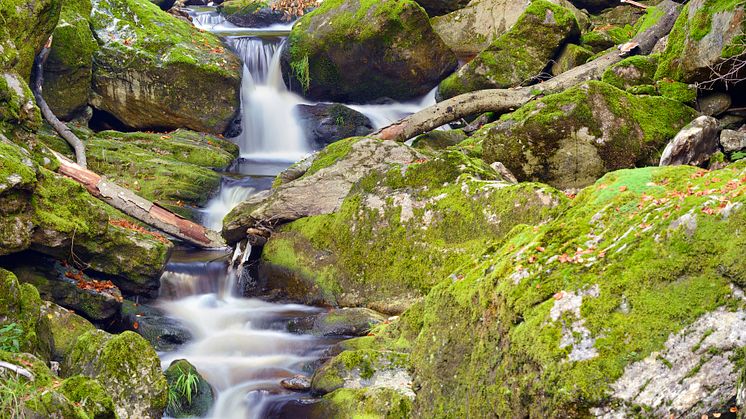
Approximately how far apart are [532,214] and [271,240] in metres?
3.99

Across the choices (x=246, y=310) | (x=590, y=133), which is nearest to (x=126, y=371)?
(x=246, y=310)

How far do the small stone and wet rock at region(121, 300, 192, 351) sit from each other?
1913 millimetres

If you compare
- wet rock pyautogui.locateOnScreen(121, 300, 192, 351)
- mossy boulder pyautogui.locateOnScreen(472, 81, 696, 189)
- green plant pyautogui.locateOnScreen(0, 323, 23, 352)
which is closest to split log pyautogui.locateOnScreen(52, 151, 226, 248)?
wet rock pyautogui.locateOnScreen(121, 300, 192, 351)

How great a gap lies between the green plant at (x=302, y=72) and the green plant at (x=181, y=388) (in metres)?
12.5

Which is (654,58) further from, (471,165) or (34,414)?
(34,414)

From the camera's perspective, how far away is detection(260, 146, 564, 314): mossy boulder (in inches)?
339

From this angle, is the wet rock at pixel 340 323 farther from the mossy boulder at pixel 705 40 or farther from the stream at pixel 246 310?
the mossy boulder at pixel 705 40

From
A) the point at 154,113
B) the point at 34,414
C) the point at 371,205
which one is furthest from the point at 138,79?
the point at 34,414

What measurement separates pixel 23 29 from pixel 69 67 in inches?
136

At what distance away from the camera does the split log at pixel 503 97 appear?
44.8 feet

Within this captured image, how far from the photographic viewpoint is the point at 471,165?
952 cm

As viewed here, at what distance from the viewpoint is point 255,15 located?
24.5m

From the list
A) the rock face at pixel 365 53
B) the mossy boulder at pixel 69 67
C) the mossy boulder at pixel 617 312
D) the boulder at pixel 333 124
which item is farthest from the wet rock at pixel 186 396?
the rock face at pixel 365 53

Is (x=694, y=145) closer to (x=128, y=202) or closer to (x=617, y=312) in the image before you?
(x=617, y=312)
